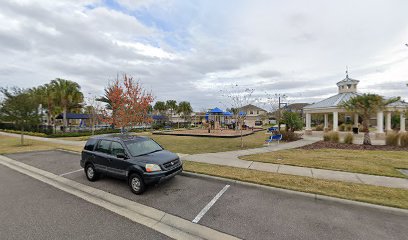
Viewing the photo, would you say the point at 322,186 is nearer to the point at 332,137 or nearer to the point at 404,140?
the point at 332,137

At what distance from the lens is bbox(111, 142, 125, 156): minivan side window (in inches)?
228

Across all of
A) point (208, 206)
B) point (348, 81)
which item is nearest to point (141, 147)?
point (208, 206)

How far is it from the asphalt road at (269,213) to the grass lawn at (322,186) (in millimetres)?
301

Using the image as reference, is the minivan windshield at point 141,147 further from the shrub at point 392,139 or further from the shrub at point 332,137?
the shrub at point 392,139

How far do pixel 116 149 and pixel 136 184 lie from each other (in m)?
1.46

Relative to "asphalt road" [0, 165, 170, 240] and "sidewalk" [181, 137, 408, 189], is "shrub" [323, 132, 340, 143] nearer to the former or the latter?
"sidewalk" [181, 137, 408, 189]

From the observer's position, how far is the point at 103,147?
632 cm

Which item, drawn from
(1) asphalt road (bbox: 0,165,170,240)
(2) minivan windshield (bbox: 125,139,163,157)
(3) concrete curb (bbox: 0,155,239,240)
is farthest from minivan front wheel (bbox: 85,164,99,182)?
(2) minivan windshield (bbox: 125,139,163,157)

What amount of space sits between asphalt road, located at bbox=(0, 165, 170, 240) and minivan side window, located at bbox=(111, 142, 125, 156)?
156 cm

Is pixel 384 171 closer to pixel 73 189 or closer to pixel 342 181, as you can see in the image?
pixel 342 181

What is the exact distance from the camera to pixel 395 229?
3395 mm

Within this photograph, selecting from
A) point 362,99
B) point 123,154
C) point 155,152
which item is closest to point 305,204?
point 155,152

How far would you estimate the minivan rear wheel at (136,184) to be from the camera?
508 centimetres

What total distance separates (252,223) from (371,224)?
2321mm
